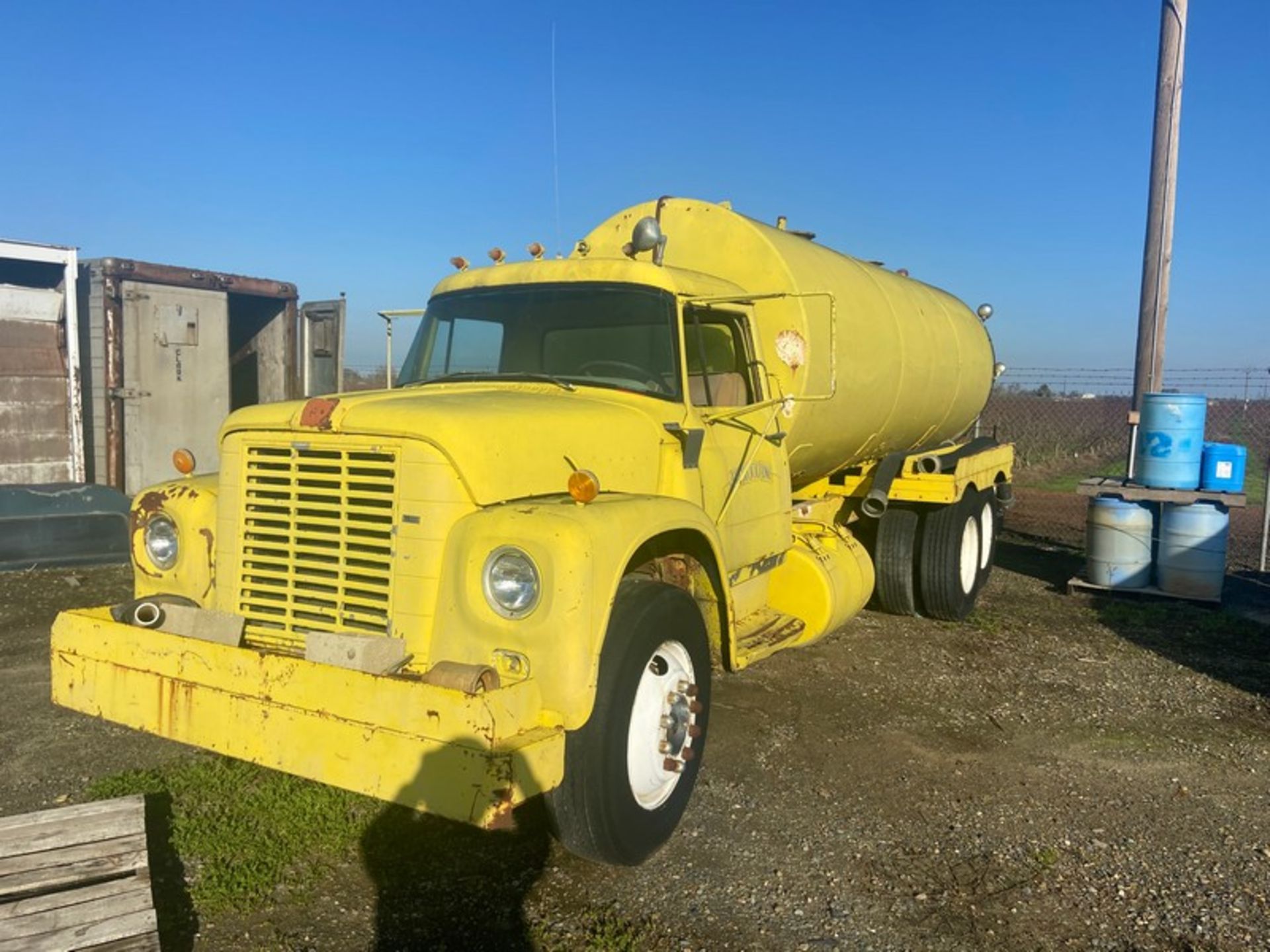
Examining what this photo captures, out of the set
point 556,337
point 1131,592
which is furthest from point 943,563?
point 556,337

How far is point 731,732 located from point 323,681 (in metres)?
2.73

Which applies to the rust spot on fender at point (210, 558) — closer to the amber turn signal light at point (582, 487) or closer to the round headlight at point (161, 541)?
the round headlight at point (161, 541)

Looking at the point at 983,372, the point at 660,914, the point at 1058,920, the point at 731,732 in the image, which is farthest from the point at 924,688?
the point at 983,372

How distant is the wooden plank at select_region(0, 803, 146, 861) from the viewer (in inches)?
133

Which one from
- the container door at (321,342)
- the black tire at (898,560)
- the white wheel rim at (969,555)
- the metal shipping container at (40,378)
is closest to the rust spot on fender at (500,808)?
the black tire at (898,560)

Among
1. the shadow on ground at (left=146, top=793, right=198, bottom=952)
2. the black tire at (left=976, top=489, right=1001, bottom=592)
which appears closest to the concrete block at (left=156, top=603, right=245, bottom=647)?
the shadow on ground at (left=146, top=793, right=198, bottom=952)

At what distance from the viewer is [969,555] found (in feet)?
27.2

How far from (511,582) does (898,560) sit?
5224mm

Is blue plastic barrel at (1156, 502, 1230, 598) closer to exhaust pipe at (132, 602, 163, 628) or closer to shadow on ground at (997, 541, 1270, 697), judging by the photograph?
shadow on ground at (997, 541, 1270, 697)

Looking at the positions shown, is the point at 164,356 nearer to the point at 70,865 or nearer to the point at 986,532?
the point at 70,865

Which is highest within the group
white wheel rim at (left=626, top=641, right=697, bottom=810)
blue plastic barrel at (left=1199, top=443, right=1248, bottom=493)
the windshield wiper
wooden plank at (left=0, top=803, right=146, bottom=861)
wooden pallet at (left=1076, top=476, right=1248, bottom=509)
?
the windshield wiper

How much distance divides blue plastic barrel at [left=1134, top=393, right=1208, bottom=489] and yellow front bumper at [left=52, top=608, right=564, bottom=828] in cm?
728

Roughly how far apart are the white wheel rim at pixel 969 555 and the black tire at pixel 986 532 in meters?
0.14

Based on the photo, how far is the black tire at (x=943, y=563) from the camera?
7.67m
